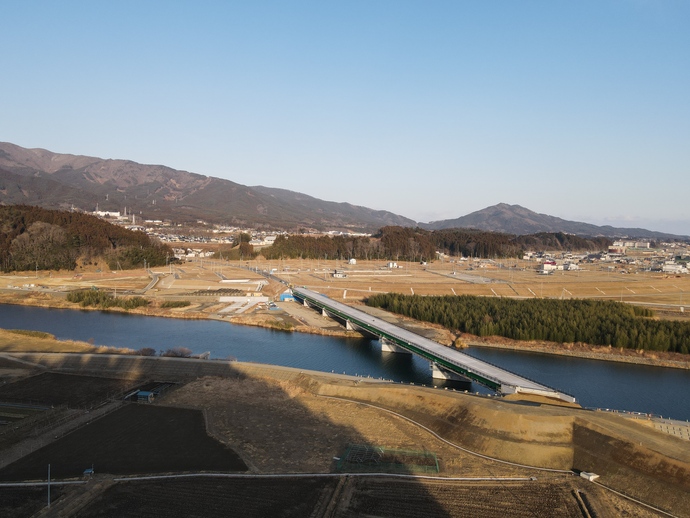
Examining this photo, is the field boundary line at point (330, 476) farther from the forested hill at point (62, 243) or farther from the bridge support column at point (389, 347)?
the forested hill at point (62, 243)

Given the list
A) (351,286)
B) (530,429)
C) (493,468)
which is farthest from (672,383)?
(351,286)

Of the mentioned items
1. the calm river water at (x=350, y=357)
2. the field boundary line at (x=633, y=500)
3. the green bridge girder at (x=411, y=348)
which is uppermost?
the green bridge girder at (x=411, y=348)

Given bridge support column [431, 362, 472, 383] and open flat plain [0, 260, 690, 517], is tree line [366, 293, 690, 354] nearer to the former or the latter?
bridge support column [431, 362, 472, 383]

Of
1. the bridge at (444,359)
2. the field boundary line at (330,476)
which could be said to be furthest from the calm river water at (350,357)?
the field boundary line at (330,476)

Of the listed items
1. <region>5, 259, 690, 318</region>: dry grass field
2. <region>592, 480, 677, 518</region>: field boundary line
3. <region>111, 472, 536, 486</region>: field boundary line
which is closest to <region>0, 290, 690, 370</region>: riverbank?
<region>5, 259, 690, 318</region>: dry grass field

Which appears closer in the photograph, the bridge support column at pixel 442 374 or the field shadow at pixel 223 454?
the field shadow at pixel 223 454

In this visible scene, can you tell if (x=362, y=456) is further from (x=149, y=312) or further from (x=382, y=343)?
(x=149, y=312)

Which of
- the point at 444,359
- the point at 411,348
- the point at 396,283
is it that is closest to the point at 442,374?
the point at 444,359
